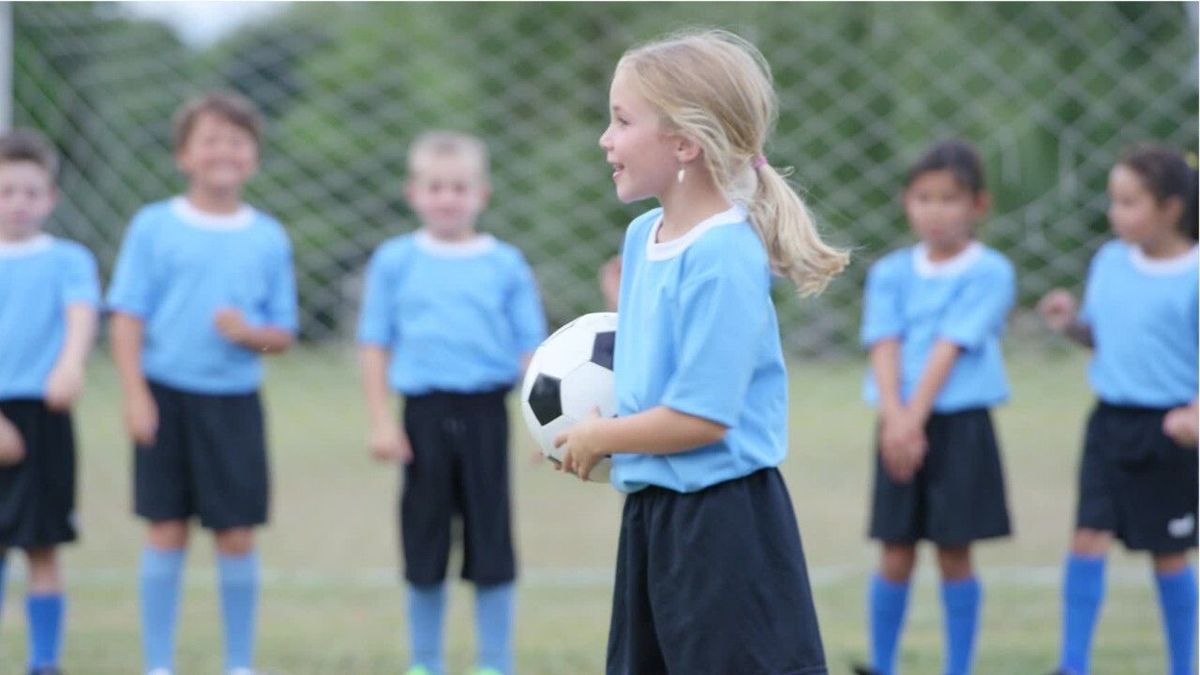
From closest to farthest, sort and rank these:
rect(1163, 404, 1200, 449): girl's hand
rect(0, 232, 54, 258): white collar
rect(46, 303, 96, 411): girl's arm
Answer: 1. rect(1163, 404, 1200, 449): girl's hand
2. rect(46, 303, 96, 411): girl's arm
3. rect(0, 232, 54, 258): white collar

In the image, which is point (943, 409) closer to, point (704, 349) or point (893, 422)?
point (893, 422)

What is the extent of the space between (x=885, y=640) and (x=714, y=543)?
194 centimetres

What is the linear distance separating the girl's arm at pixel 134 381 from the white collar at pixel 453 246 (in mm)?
789

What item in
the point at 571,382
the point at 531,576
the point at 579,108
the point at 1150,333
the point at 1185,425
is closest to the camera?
the point at 571,382

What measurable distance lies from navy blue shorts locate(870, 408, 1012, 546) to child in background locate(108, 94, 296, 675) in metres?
1.69

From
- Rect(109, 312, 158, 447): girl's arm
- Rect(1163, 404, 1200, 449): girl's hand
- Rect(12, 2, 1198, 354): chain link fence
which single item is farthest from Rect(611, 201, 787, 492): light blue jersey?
Rect(12, 2, 1198, 354): chain link fence

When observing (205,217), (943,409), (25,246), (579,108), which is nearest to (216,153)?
(205,217)

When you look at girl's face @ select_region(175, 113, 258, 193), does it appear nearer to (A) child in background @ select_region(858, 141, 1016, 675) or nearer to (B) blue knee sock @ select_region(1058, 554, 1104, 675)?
(A) child in background @ select_region(858, 141, 1016, 675)

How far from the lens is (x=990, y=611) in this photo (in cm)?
533

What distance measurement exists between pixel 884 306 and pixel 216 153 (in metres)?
1.86

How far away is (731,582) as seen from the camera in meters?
2.48

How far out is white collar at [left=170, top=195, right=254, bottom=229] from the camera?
14.3 feet

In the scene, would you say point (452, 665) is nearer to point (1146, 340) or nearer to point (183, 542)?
point (183, 542)

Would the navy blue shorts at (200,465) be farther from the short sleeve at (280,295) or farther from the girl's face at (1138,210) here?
the girl's face at (1138,210)
